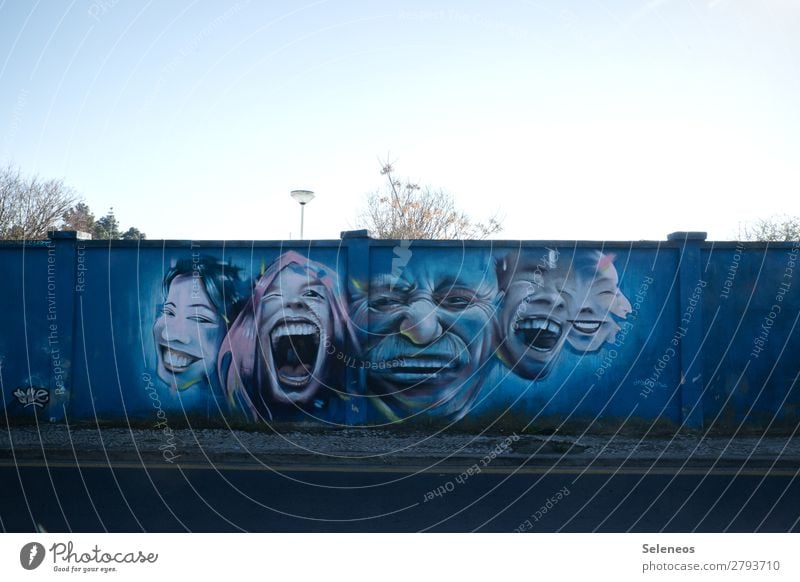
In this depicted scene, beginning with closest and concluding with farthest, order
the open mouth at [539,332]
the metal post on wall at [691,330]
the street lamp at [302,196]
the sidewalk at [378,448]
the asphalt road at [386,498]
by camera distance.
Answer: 1. the asphalt road at [386,498]
2. the sidewalk at [378,448]
3. the metal post on wall at [691,330]
4. the open mouth at [539,332]
5. the street lamp at [302,196]

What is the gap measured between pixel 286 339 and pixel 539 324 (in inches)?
142

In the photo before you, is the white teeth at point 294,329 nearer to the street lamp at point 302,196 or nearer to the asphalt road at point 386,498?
the asphalt road at point 386,498

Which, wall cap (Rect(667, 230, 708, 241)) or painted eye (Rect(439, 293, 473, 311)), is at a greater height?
wall cap (Rect(667, 230, 708, 241))

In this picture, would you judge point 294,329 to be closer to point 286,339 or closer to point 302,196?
point 286,339

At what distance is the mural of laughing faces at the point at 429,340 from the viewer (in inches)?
400

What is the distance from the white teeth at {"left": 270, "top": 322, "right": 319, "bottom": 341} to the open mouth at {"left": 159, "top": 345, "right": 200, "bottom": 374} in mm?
1256

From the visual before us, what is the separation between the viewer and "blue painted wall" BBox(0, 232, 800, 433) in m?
10.1

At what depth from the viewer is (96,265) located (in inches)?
415

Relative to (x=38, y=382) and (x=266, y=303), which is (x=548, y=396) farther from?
(x=38, y=382)

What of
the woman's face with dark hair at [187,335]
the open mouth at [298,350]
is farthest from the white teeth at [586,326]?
the woman's face with dark hair at [187,335]

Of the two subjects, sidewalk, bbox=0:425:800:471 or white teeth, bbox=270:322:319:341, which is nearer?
sidewalk, bbox=0:425:800:471

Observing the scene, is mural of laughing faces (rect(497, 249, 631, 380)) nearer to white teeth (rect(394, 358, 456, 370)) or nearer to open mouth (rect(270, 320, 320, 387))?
white teeth (rect(394, 358, 456, 370))

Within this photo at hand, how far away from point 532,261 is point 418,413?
8.86 ft

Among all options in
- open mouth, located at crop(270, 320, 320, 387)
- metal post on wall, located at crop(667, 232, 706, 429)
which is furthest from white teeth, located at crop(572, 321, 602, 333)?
open mouth, located at crop(270, 320, 320, 387)
